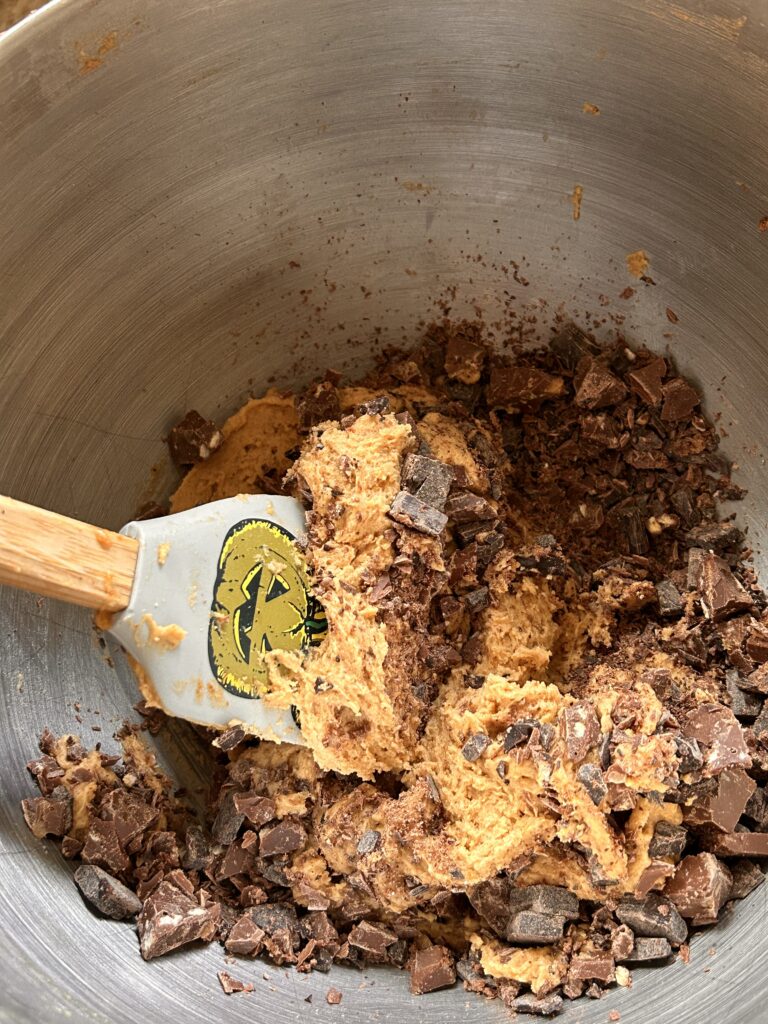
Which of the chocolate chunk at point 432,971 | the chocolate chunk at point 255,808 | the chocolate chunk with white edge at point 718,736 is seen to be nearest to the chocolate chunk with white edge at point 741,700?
the chocolate chunk with white edge at point 718,736

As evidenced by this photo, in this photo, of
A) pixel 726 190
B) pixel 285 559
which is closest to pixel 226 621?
pixel 285 559

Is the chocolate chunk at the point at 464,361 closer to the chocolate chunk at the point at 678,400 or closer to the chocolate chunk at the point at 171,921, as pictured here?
A: the chocolate chunk at the point at 678,400

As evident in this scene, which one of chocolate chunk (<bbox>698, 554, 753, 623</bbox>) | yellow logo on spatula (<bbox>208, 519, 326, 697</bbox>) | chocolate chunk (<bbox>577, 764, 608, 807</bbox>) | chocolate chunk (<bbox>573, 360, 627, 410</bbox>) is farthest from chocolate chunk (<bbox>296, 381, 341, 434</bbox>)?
chocolate chunk (<bbox>577, 764, 608, 807</bbox>)

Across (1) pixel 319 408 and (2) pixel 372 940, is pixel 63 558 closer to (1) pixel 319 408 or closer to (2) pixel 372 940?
(1) pixel 319 408

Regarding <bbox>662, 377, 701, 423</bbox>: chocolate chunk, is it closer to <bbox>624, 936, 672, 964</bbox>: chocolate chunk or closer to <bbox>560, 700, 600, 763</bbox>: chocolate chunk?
<bbox>560, 700, 600, 763</bbox>: chocolate chunk

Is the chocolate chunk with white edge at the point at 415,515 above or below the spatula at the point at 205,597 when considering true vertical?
above

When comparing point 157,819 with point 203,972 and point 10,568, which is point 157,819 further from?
point 10,568
